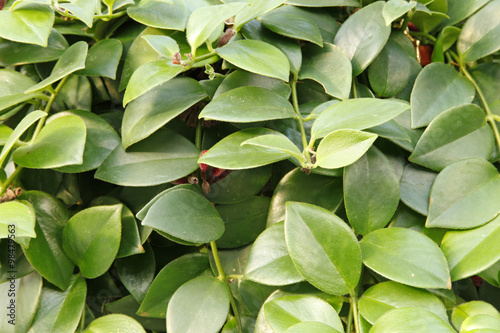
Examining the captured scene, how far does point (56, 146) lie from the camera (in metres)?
0.43

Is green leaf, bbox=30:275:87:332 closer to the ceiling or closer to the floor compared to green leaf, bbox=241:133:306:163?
closer to the floor

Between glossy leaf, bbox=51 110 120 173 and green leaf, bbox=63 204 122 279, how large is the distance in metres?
0.05

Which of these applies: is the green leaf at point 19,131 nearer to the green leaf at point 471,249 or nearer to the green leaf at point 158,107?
the green leaf at point 158,107

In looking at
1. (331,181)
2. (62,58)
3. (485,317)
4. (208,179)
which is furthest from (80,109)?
(485,317)

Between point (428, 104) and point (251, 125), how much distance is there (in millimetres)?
200

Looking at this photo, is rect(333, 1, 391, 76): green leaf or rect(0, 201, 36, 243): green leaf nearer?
rect(0, 201, 36, 243): green leaf

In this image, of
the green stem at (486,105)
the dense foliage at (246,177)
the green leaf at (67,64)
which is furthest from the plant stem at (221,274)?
the green stem at (486,105)

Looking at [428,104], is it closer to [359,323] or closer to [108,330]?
[359,323]

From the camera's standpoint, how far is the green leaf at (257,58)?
16.2 inches

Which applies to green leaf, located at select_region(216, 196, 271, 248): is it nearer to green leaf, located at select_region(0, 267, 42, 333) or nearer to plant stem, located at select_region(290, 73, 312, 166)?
plant stem, located at select_region(290, 73, 312, 166)

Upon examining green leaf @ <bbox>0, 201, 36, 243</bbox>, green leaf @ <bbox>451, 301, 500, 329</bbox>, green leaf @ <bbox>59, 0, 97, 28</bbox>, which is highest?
green leaf @ <bbox>59, 0, 97, 28</bbox>

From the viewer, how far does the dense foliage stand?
390 mm

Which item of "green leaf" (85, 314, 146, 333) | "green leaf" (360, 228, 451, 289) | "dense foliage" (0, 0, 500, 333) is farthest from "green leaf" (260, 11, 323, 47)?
"green leaf" (85, 314, 146, 333)

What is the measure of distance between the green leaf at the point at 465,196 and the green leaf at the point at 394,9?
0.17 meters
